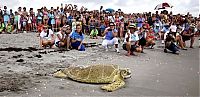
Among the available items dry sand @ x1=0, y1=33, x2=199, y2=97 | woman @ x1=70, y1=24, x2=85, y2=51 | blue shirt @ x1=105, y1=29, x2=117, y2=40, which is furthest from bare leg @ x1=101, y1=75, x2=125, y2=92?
blue shirt @ x1=105, y1=29, x2=117, y2=40

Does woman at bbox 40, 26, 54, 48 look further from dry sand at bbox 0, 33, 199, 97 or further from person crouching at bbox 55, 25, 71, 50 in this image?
dry sand at bbox 0, 33, 199, 97

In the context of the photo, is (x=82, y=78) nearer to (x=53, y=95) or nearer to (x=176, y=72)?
(x=53, y=95)

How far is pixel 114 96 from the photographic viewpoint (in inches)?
248

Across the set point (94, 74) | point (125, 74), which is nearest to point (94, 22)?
point (125, 74)

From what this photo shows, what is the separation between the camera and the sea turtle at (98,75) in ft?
24.0

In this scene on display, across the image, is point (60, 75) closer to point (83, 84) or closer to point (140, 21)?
point (83, 84)

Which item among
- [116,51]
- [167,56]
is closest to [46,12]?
[116,51]

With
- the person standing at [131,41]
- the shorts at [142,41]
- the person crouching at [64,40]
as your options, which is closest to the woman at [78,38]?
the person crouching at [64,40]

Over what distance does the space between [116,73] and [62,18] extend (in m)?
12.6

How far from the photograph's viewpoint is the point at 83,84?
285 inches

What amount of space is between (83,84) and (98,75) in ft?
1.39

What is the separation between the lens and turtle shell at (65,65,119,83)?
24.1 ft

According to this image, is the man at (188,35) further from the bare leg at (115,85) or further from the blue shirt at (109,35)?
the bare leg at (115,85)

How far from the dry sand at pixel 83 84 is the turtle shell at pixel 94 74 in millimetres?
208
